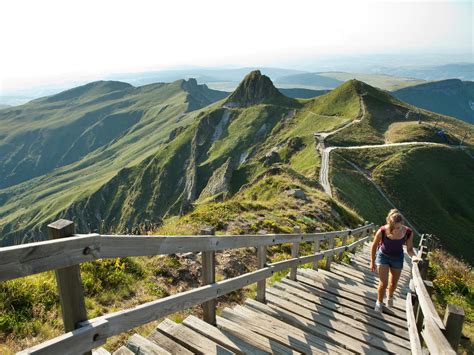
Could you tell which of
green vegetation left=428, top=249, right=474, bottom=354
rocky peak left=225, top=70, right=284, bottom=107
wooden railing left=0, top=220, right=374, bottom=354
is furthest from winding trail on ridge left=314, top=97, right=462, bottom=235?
rocky peak left=225, top=70, right=284, bottom=107

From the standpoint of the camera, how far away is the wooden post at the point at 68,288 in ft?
10.3

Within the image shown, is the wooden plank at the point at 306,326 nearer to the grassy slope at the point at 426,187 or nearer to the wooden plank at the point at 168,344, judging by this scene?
the wooden plank at the point at 168,344

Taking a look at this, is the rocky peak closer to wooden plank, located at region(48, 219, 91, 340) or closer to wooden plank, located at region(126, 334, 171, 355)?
wooden plank, located at region(126, 334, 171, 355)

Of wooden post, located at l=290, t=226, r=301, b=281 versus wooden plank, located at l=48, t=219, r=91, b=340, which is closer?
wooden plank, located at l=48, t=219, r=91, b=340

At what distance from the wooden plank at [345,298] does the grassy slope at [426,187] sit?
35520 mm

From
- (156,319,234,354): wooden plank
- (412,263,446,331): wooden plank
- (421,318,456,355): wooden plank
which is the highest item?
(421,318,456,355): wooden plank

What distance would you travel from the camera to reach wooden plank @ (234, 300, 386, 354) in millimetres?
6078

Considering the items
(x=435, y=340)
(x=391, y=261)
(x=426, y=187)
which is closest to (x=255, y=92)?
(x=426, y=187)

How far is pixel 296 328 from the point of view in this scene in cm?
630

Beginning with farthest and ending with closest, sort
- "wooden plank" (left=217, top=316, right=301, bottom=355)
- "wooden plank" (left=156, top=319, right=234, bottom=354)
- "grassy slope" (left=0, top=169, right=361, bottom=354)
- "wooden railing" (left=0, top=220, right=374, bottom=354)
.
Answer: "grassy slope" (left=0, top=169, right=361, bottom=354), "wooden plank" (left=217, top=316, right=301, bottom=355), "wooden plank" (left=156, top=319, right=234, bottom=354), "wooden railing" (left=0, top=220, right=374, bottom=354)

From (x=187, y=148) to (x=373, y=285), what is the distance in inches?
4934

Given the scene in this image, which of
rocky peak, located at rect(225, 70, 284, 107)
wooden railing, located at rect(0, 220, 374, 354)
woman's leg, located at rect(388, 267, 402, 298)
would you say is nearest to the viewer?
wooden railing, located at rect(0, 220, 374, 354)

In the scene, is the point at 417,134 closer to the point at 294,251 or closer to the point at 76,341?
the point at 294,251

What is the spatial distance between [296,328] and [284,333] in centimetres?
42
